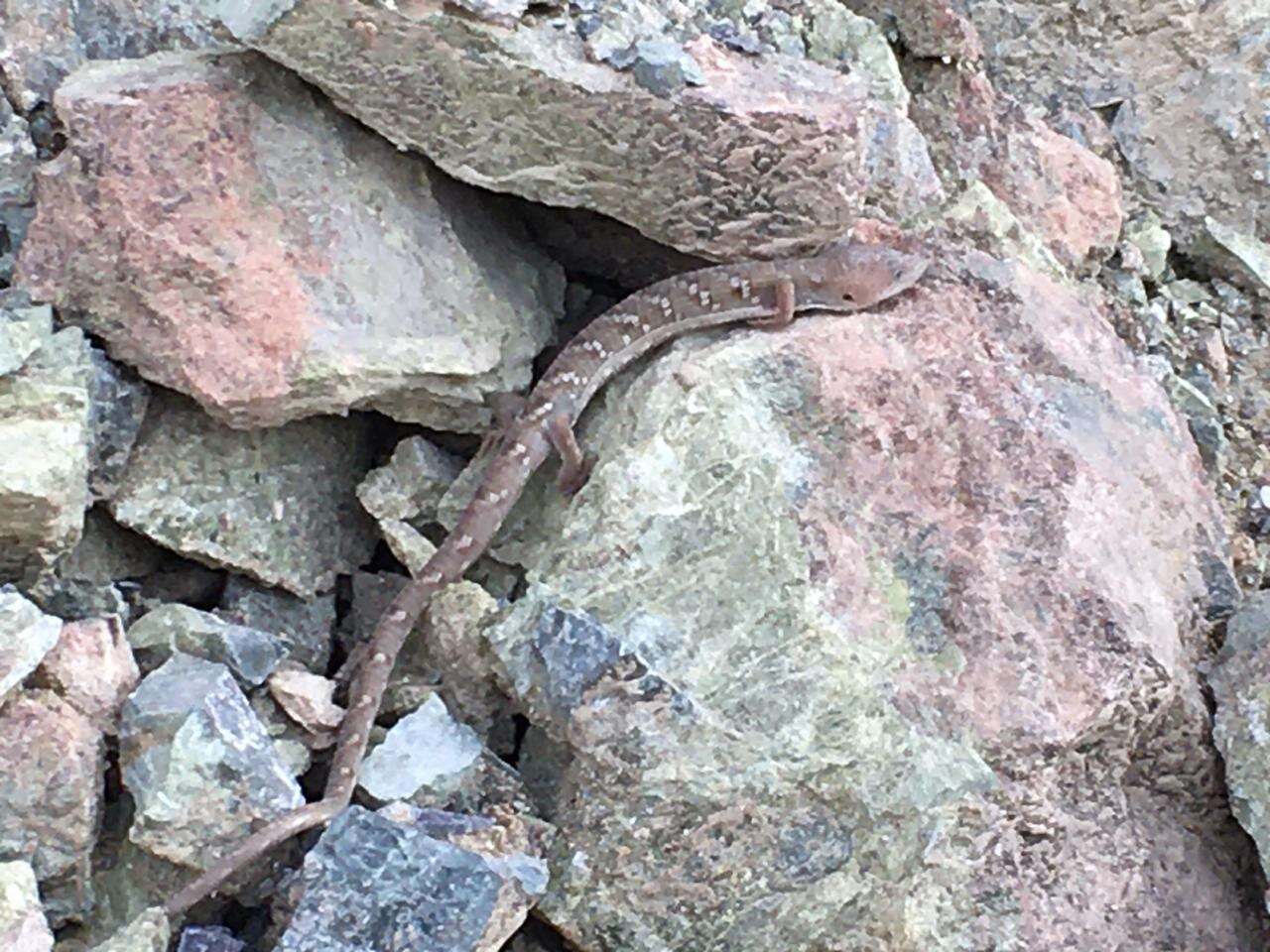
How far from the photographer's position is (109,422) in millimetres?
4445

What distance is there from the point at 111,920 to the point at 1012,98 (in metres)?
5.28

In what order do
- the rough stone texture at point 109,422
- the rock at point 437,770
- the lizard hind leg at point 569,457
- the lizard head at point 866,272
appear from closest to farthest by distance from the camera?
the rock at point 437,770 → the rough stone texture at point 109,422 → the lizard hind leg at point 569,457 → the lizard head at point 866,272

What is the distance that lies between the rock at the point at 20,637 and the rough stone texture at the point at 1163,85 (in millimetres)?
5171

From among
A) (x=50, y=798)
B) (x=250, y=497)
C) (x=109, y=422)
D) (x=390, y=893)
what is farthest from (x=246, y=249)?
(x=390, y=893)

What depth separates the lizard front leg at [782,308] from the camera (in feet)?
16.5

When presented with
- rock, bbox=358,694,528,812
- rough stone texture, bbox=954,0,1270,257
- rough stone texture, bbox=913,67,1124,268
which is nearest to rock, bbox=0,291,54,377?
rock, bbox=358,694,528,812

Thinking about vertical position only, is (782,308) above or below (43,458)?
above

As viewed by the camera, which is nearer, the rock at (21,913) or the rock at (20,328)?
the rock at (21,913)

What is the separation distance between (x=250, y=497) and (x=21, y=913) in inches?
63.0

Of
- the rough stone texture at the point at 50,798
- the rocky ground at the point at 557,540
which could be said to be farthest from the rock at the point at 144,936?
the rough stone texture at the point at 50,798

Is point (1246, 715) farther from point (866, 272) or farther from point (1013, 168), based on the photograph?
point (1013, 168)

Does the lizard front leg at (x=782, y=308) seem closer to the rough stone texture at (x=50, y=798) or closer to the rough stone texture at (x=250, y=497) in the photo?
the rough stone texture at (x=250, y=497)

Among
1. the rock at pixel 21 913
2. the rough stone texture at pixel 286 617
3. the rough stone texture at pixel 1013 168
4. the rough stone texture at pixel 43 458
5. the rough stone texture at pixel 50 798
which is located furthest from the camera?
the rough stone texture at pixel 1013 168

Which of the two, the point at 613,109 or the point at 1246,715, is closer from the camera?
the point at 1246,715
